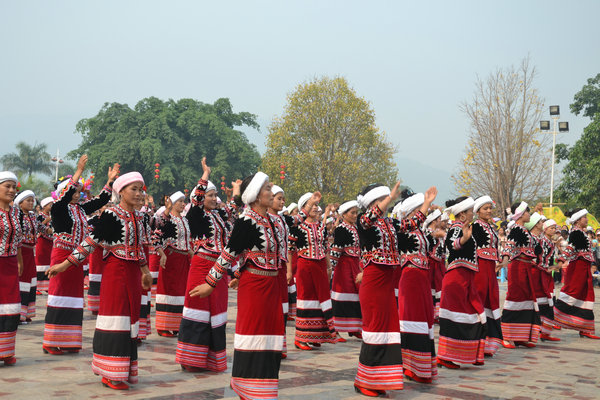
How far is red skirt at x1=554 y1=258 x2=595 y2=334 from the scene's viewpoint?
1162cm

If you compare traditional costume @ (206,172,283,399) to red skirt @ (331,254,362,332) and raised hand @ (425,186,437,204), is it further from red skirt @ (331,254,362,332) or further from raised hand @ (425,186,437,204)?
red skirt @ (331,254,362,332)

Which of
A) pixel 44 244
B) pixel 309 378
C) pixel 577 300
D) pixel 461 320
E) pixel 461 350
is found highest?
pixel 44 244

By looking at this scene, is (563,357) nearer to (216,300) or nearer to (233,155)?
(216,300)

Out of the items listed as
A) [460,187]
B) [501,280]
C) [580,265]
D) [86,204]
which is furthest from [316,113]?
[86,204]

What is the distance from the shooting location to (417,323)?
743cm

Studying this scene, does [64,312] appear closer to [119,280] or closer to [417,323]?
[119,280]

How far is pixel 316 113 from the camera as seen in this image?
137 feet

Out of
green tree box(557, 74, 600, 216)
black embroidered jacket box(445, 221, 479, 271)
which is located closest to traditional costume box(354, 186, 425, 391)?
black embroidered jacket box(445, 221, 479, 271)

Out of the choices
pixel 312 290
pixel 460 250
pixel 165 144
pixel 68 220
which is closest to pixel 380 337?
pixel 460 250

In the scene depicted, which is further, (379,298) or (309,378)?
(309,378)

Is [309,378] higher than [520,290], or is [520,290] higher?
[520,290]

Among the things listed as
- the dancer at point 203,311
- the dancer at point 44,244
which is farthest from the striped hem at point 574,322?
the dancer at point 44,244

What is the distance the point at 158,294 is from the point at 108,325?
3747 mm

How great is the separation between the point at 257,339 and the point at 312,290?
4081mm
